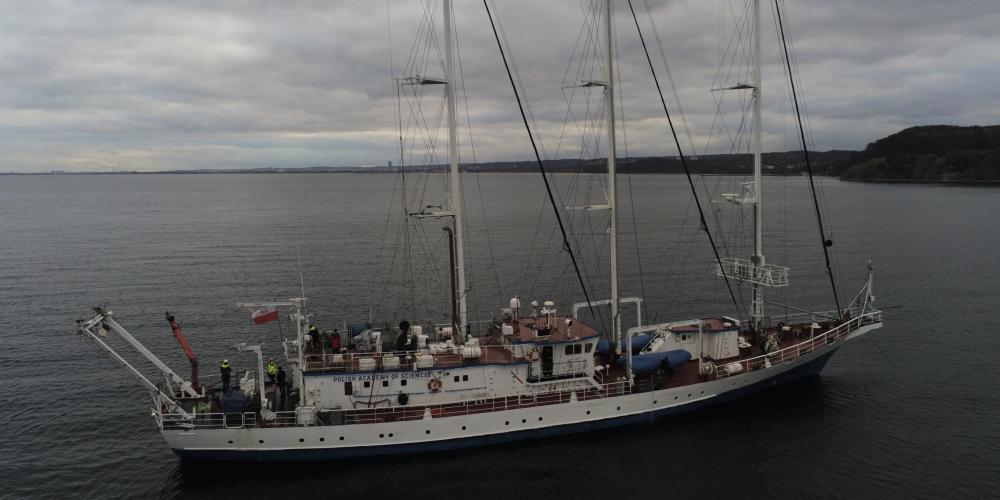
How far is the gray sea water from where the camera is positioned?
71.3 feet

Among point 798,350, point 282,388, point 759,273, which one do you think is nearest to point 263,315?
point 282,388

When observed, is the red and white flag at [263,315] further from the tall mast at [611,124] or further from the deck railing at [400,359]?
the tall mast at [611,124]

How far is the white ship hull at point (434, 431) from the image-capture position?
21.8 metres

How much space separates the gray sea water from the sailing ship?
92cm

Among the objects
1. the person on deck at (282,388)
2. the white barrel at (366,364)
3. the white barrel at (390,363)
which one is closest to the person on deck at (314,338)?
the person on deck at (282,388)

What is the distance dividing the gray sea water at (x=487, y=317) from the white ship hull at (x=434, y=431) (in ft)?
1.73

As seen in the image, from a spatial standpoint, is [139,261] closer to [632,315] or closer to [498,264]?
[498,264]

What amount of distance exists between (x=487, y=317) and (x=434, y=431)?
770 inches

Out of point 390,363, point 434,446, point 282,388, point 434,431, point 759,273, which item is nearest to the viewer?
point 434,431

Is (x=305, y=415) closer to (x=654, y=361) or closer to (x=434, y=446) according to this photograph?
(x=434, y=446)

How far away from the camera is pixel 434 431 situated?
22.7 metres

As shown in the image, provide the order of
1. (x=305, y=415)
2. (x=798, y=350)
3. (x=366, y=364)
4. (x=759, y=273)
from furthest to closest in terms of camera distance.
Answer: (x=759, y=273), (x=798, y=350), (x=366, y=364), (x=305, y=415)

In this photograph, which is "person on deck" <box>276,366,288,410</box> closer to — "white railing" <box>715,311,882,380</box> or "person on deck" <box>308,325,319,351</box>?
"person on deck" <box>308,325,319,351</box>

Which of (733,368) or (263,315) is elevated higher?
(263,315)
